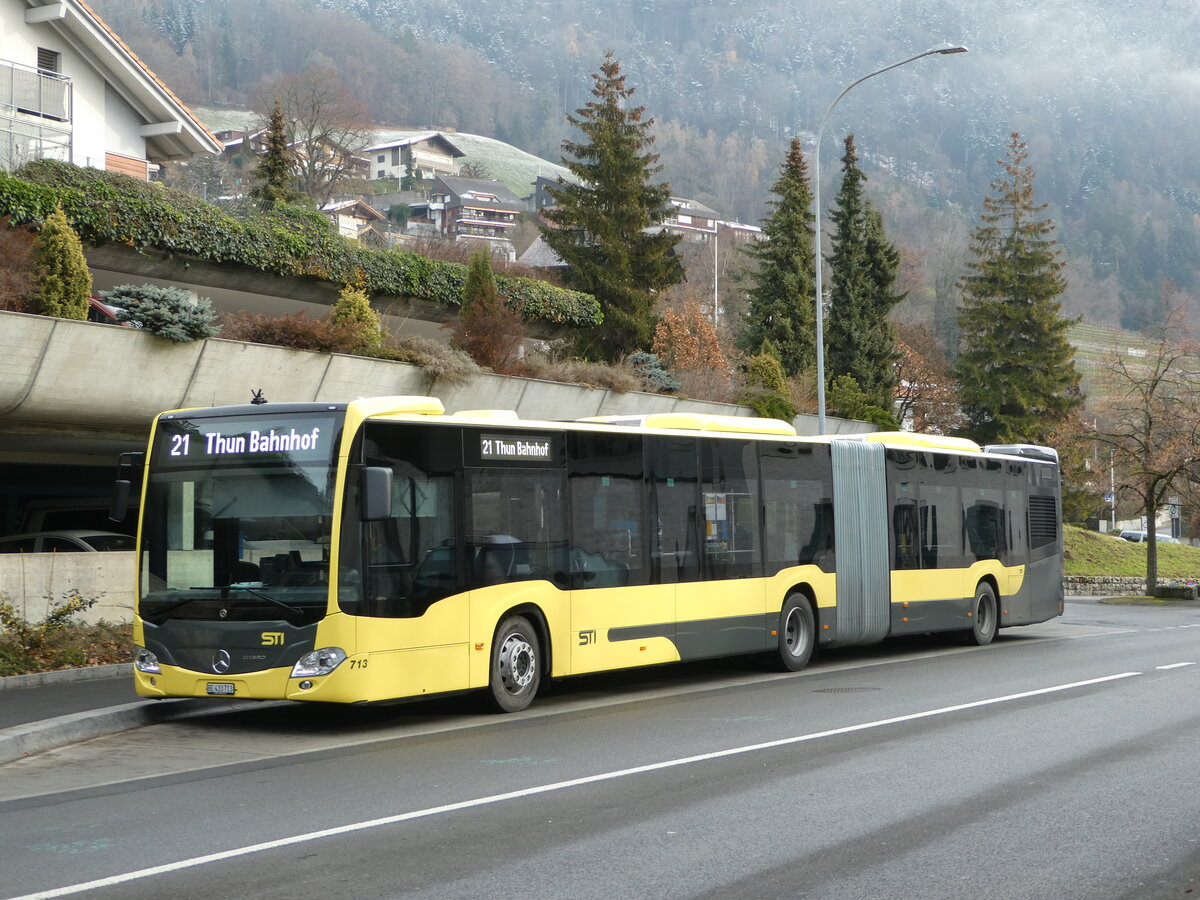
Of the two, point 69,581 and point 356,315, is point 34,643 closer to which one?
point 69,581

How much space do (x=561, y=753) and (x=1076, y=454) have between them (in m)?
44.1

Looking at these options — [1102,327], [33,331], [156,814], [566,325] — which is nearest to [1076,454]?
[566,325]

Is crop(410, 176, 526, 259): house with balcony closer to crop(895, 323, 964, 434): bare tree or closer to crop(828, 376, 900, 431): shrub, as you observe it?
crop(895, 323, 964, 434): bare tree

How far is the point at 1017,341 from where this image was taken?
6700 cm

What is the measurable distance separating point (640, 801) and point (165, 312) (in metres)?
15.0

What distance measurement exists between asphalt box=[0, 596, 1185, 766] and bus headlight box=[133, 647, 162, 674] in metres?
0.56

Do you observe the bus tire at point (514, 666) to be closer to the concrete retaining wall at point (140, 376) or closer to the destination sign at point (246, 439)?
the destination sign at point (246, 439)

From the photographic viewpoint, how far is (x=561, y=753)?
34.5 ft

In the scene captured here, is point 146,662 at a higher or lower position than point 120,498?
lower

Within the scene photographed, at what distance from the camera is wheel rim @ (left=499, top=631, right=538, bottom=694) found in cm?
1291

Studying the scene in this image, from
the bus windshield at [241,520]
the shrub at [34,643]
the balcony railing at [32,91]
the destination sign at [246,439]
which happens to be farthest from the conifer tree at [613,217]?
the bus windshield at [241,520]

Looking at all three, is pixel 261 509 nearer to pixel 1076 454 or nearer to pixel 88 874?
pixel 88 874

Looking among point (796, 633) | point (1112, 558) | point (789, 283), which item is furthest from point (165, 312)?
point (1112, 558)

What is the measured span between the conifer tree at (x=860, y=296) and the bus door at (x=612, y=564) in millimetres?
45497
